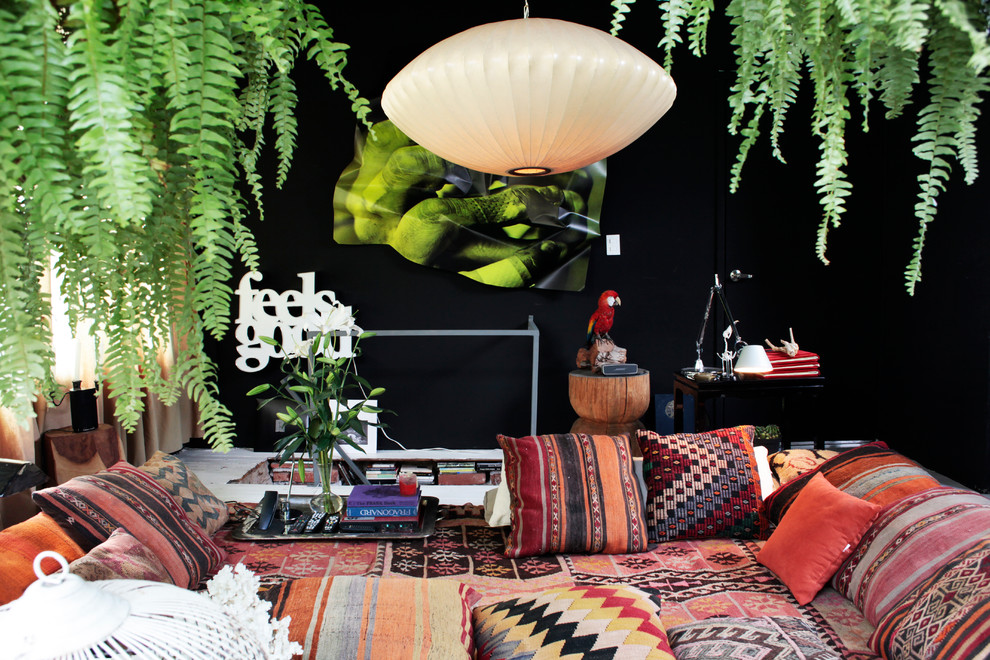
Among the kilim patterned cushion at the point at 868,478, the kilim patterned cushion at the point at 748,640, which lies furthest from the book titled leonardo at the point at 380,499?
the kilim patterned cushion at the point at 868,478

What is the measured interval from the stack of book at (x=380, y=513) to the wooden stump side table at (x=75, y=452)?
1424 mm

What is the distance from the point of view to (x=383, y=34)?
409cm

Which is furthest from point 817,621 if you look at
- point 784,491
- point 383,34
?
point 383,34

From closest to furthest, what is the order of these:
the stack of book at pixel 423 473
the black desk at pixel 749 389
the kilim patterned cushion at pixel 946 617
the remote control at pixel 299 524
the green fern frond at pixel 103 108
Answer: the green fern frond at pixel 103 108
the kilim patterned cushion at pixel 946 617
the remote control at pixel 299 524
the black desk at pixel 749 389
the stack of book at pixel 423 473

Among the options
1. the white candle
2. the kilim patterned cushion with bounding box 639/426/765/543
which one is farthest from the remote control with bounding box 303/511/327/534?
the white candle

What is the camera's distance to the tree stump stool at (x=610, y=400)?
3.55 meters

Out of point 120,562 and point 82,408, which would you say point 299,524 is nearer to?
point 120,562

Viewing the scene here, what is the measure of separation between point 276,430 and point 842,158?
3956 mm

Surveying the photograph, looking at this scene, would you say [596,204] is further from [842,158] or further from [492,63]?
[842,158]

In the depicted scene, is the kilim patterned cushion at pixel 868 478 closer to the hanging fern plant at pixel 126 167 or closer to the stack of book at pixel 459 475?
the hanging fern plant at pixel 126 167

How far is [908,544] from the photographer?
1515 mm

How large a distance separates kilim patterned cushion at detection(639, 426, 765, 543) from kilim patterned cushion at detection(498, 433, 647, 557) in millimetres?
79

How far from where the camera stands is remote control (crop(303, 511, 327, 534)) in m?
2.16

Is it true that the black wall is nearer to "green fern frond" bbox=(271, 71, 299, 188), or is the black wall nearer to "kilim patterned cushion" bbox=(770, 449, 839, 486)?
"kilim patterned cushion" bbox=(770, 449, 839, 486)
